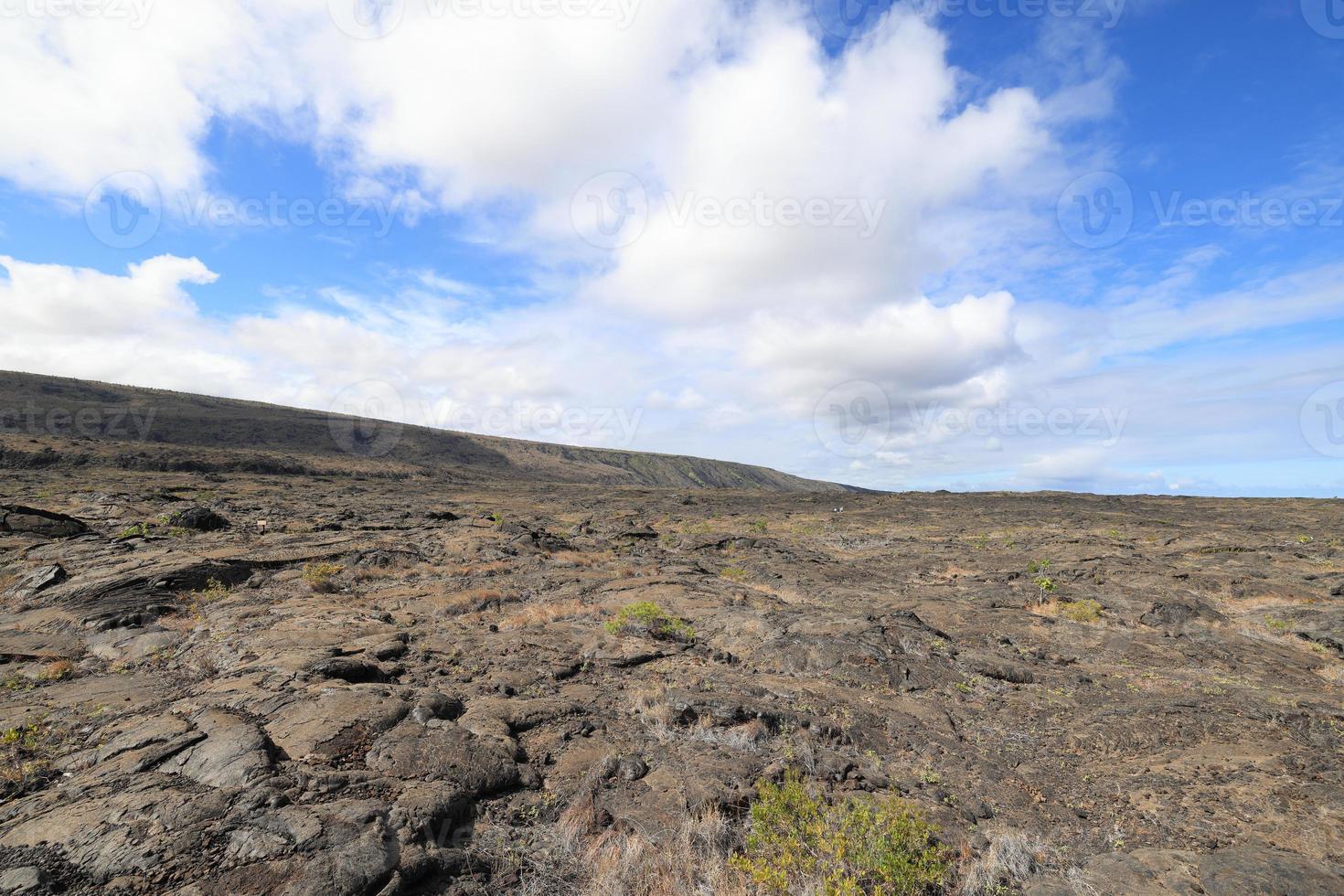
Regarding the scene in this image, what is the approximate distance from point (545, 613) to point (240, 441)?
10543 centimetres

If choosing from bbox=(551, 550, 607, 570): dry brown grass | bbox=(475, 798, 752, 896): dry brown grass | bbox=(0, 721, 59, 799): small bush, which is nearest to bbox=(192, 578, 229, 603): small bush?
bbox=(0, 721, 59, 799): small bush

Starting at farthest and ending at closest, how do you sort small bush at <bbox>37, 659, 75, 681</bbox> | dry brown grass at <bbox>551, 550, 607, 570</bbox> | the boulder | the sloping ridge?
the sloping ridge → dry brown grass at <bbox>551, 550, 607, 570</bbox> → the boulder → small bush at <bbox>37, 659, 75, 681</bbox>

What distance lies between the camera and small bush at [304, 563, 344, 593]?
53.7 ft

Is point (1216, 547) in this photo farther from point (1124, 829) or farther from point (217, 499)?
point (217, 499)

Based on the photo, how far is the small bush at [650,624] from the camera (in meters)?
13.0

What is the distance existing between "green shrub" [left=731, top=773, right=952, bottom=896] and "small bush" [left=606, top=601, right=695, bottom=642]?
627 centimetres

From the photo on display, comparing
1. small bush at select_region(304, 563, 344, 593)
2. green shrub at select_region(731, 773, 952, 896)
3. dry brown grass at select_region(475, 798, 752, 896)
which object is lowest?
small bush at select_region(304, 563, 344, 593)

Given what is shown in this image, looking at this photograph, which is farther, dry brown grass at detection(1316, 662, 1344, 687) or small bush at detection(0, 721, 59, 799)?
dry brown grass at detection(1316, 662, 1344, 687)

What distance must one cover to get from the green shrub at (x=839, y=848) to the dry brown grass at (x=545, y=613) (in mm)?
8503

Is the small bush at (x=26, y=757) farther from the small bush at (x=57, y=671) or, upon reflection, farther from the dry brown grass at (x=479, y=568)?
the dry brown grass at (x=479, y=568)

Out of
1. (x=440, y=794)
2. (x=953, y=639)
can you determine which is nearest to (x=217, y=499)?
(x=440, y=794)

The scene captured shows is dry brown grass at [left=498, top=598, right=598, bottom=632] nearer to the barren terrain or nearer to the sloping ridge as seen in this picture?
the barren terrain

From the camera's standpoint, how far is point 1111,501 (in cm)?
6150

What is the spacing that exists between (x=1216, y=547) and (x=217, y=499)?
5864cm
